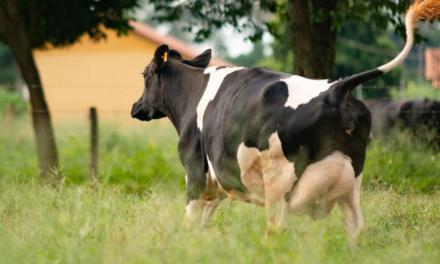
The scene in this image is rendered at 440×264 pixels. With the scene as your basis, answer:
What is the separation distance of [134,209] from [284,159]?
175 cm

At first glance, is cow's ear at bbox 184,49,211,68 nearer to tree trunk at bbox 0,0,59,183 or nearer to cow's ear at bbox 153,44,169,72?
cow's ear at bbox 153,44,169,72

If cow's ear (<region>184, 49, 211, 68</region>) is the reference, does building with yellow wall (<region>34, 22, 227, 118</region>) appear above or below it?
below

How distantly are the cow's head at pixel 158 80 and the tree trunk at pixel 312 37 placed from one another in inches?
157

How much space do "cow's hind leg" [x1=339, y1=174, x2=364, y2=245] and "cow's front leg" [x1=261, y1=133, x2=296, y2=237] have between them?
499 millimetres

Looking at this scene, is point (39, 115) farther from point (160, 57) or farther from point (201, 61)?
point (201, 61)

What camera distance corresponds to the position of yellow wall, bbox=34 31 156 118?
44.4 meters

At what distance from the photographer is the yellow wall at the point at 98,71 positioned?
4444 centimetres

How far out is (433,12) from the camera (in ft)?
25.9

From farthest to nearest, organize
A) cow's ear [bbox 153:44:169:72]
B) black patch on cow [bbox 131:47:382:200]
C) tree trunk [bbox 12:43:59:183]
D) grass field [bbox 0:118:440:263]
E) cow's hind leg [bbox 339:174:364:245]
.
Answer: tree trunk [bbox 12:43:59:183] < cow's ear [bbox 153:44:169:72] < cow's hind leg [bbox 339:174:364:245] < black patch on cow [bbox 131:47:382:200] < grass field [bbox 0:118:440:263]

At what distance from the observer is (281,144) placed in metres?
7.48

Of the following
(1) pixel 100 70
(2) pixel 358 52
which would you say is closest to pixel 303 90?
(2) pixel 358 52

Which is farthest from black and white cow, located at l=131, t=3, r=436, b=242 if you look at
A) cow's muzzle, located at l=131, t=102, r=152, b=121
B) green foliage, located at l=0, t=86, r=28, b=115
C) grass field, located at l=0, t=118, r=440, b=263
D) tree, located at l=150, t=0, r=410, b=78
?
green foliage, located at l=0, t=86, r=28, b=115

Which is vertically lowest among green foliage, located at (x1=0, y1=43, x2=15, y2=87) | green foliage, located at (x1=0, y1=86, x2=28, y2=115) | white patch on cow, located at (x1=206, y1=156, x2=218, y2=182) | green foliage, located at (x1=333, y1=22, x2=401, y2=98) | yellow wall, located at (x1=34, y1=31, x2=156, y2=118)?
green foliage, located at (x1=0, y1=43, x2=15, y2=87)

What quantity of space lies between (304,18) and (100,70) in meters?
32.7
